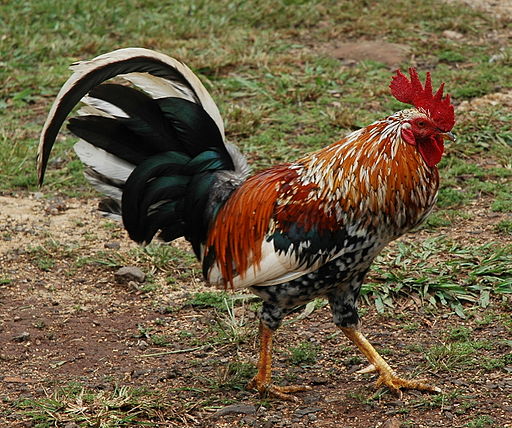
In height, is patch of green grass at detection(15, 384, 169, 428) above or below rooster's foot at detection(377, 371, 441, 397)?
above

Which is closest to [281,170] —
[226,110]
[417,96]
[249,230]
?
[249,230]

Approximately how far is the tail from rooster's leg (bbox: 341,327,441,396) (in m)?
1.03

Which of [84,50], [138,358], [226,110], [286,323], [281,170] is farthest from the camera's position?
[84,50]

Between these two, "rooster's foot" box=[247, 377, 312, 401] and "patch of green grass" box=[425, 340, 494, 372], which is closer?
"rooster's foot" box=[247, 377, 312, 401]

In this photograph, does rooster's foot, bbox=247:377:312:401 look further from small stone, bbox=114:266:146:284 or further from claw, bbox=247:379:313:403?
small stone, bbox=114:266:146:284

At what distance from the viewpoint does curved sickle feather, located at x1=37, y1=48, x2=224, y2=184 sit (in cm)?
405

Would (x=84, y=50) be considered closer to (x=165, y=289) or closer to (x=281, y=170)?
(x=165, y=289)

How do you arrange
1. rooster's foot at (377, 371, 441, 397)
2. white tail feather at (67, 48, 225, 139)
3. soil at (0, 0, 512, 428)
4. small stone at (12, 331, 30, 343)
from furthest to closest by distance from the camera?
small stone at (12, 331, 30, 343)
rooster's foot at (377, 371, 441, 397)
soil at (0, 0, 512, 428)
white tail feather at (67, 48, 225, 139)

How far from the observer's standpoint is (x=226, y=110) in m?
8.44

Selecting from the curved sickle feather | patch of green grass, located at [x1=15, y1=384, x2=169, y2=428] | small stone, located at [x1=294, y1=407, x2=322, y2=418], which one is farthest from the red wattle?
patch of green grass, located at [x1=15, y1=384, x2=169, y2=428]

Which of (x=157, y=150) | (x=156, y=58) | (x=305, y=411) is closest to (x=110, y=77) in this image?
(x=156, y=58)

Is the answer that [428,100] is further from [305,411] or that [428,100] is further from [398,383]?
[305,411]

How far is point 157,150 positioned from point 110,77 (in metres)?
0.66

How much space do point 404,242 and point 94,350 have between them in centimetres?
244
